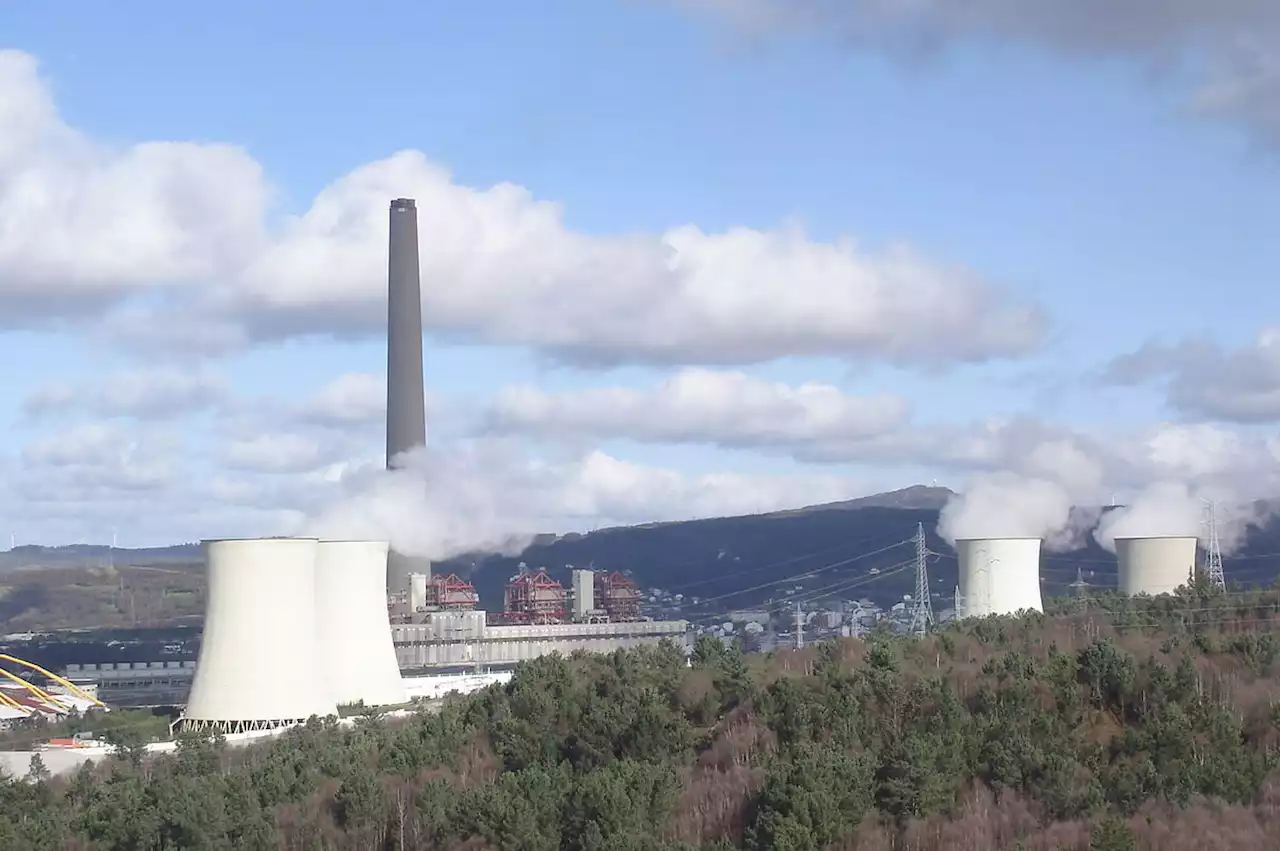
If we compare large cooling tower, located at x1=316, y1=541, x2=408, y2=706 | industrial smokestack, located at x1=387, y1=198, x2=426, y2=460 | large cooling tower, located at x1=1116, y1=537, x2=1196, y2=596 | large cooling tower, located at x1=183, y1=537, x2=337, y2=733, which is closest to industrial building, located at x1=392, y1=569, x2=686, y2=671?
industrial smokestack, located at x1=387, y1=198, x2=426, y2=460

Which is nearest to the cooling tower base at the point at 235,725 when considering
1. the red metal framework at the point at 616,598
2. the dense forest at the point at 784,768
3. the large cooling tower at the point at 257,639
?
the large cooling tower at the point at 257,639

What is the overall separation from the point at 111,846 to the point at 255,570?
8960 millimetres

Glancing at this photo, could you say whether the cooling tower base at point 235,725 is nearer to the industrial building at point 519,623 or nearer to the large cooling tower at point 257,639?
the large cooling tower at point 257,639

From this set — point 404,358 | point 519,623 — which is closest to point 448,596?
point 519,623

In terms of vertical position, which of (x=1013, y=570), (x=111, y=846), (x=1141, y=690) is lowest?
(x=111, y=846)

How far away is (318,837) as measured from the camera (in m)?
22.9

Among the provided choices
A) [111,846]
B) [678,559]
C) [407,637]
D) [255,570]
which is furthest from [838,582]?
[111,846]

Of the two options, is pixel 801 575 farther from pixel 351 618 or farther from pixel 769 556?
pixel 351 618

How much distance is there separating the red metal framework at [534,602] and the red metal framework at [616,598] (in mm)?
1914

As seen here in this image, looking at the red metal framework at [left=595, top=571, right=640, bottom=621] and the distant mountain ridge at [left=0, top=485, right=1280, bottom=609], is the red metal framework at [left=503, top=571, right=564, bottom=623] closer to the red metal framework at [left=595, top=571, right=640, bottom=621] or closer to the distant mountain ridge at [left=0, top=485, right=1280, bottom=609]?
the red metal framework at [left=595, top=571, right=640, bottom=621]

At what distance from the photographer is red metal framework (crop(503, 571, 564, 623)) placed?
70000mm

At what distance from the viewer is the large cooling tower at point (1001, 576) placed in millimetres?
39156

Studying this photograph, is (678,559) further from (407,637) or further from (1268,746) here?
(1268,746)

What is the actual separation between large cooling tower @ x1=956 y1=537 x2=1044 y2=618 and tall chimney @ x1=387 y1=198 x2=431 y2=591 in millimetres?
27344
